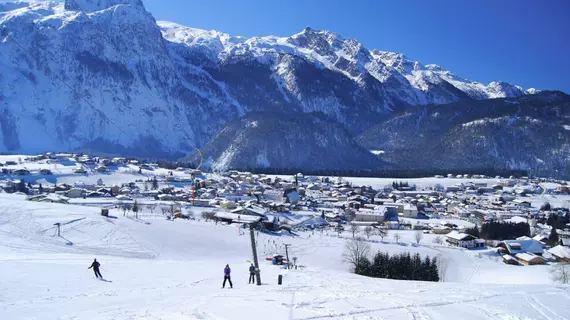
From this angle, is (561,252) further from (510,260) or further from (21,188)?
(21,188)

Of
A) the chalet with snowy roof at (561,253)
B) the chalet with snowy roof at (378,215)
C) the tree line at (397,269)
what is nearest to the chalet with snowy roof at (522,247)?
the chalet with snowy roof at (561,253)

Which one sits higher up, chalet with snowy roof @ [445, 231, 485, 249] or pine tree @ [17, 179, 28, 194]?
pine tree @ [17, 179, 28, 194]

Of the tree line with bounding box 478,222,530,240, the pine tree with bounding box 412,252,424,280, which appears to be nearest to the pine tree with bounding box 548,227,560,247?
the tree line with bounding box 478,222,530,240

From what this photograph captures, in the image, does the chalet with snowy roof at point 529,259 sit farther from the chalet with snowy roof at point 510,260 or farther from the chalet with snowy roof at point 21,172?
the chalet with snowy roof at point 21,172

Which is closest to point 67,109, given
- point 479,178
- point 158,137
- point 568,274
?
point 158,137

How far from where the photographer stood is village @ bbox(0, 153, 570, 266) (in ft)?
152

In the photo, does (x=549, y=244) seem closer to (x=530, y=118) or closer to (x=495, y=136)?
(x=495, y=136)

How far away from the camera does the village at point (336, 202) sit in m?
46.3

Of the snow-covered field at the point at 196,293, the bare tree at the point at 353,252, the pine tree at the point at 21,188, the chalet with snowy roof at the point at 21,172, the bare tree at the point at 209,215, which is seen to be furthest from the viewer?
the chalet with snowy roof at the point at 21,172

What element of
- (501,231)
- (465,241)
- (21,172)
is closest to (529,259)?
(465,241)

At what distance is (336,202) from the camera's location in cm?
7512

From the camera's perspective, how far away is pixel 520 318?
11078 millimetres

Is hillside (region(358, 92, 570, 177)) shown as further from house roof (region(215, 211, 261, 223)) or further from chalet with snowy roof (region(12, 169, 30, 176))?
house roof (region(215, 211, 261, 223))

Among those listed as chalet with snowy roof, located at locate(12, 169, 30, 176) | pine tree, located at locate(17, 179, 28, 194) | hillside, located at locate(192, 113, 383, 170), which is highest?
hillside, located at locate(192, 113, 383, 170)
